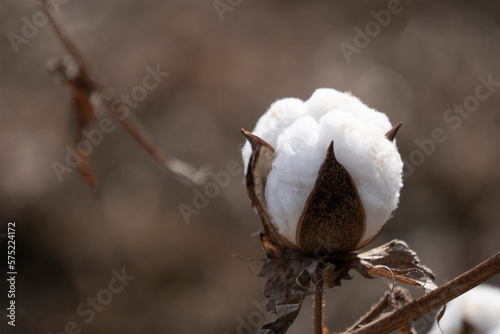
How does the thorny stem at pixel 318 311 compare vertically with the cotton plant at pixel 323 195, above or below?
below

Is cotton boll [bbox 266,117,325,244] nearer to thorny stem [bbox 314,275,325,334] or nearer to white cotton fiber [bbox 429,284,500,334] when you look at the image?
thorny stem [bbox 314,275,325,334]

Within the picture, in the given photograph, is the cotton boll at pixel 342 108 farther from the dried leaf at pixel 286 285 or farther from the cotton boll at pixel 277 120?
the dried leaf at pixel 286 285

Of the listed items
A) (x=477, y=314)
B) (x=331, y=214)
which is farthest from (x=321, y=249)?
(x=477, y=314)

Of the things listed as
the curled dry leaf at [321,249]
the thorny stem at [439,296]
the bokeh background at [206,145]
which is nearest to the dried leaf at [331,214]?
the curled dry leaf at [321,249]

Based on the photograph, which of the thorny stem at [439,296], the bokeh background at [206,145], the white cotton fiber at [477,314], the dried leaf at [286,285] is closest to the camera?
the thorny stem at [439,296]

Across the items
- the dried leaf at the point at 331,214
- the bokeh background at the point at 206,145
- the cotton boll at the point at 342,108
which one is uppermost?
the cotton boll at the point at 342,108

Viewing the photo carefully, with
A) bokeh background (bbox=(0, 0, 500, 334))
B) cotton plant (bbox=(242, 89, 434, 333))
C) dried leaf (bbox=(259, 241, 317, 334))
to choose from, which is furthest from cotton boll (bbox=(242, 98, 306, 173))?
bokeh background (bbox=(0, 0, 500, 334))

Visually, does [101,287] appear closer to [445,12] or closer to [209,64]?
[209,64]
